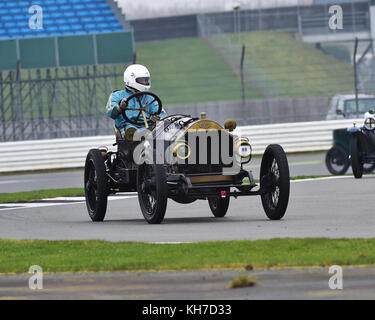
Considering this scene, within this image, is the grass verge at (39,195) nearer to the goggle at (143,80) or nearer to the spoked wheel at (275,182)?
the goggle at (143,80)

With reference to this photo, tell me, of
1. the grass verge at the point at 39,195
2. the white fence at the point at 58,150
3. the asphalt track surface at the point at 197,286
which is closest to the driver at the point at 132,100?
the grass verge at the point at 39,195

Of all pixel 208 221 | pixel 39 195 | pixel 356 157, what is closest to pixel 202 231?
pixel 208 221

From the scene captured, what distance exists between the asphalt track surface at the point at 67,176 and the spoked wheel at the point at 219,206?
25.7 feet

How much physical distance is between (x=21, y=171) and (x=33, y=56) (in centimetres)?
639

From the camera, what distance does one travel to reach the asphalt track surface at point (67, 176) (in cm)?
2226

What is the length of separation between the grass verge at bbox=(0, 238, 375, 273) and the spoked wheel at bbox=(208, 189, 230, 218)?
3274 millimetres

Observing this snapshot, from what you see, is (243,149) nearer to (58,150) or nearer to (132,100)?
(132,100)

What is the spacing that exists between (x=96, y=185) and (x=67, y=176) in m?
12.0

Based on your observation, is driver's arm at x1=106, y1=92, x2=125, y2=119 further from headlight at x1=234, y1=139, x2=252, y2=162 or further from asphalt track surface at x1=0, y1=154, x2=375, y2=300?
headlight at x1=234, y1=139, x2=252, y2=162

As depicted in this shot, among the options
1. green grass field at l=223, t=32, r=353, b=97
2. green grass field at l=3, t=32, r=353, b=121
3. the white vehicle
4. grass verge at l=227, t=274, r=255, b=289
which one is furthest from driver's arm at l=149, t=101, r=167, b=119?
green grass field at l=223, t=32, r=353, b=97

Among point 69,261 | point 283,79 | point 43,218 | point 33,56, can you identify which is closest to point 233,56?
point 283,79

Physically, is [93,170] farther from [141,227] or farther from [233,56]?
[233,56]

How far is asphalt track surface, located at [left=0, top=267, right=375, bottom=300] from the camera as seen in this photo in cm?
756

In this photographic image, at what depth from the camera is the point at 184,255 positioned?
357 inches
